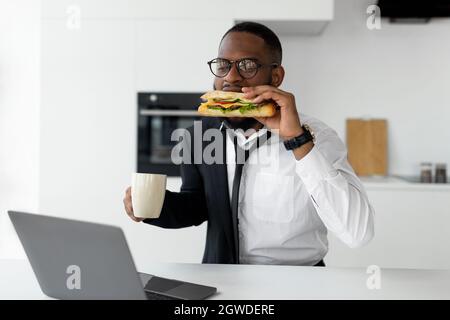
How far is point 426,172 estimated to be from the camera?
3.24 meters

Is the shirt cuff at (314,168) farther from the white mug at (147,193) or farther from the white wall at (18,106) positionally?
the white wall at (18,106)

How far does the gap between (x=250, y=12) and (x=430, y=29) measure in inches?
53.5

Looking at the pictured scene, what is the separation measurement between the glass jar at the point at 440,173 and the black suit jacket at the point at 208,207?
1.99 meters

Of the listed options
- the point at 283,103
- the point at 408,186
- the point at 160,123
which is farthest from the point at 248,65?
the point at 408,186

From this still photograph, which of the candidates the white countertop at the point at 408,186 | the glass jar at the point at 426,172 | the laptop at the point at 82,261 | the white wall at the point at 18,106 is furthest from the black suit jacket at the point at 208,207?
the white wall at the point at 18,106

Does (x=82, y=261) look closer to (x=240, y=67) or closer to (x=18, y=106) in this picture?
(x=240, y=67)

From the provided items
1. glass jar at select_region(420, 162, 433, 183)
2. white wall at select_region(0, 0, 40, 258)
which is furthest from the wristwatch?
white wall at select_region(0, 0, 40, 258)

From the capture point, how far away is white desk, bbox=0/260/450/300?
110cm

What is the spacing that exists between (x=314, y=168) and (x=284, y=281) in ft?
1.03

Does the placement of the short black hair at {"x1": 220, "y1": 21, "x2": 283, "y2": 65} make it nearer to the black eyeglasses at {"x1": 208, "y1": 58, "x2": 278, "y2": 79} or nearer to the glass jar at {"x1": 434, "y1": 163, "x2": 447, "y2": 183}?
the black eyeglasses at {"x1": 208, "y1": 58, "x2": 278, "y2": 79}

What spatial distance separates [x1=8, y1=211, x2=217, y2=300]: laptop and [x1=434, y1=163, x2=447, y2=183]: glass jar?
98.5 inches

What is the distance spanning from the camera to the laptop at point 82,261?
2.98 ft

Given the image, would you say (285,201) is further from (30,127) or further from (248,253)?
(30,127)

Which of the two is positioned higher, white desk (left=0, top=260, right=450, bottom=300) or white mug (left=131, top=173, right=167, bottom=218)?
white mug (left=131, top=173, right=167, bottom=218)
